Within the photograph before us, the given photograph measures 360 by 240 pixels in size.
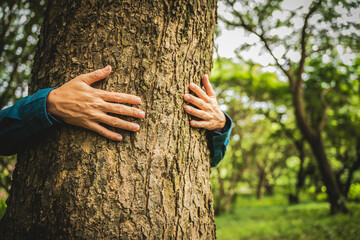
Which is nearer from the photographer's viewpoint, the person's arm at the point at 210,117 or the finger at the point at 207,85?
the person's arm at the point at 210,117

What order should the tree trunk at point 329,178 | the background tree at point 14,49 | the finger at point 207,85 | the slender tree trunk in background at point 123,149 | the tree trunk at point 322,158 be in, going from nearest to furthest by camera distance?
the slender tree trunk in background at point 123,149, the finger at point 207,85, the background tree at point 14,49, the tree trunk at point 322,158, the tree trunk at point 329,178

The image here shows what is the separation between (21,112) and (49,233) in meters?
0.66

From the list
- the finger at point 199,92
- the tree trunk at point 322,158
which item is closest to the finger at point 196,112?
the finger at point 199,92

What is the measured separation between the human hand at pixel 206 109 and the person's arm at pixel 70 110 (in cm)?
35

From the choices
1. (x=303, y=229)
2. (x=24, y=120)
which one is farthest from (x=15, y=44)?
(x=303, y=229)

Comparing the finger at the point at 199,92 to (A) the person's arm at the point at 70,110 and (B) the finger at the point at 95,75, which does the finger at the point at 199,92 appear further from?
(B) the finger at the point at 95,75

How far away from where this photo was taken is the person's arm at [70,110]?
1.12 m

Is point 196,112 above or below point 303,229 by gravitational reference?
above

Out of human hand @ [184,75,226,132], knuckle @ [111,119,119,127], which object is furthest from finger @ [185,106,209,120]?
knuckle @ [111,119,119,127]

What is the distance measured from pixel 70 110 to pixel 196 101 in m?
0.74

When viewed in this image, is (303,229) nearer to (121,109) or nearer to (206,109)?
(206,109)

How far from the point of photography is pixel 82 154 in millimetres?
1126

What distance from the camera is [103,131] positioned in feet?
3.71

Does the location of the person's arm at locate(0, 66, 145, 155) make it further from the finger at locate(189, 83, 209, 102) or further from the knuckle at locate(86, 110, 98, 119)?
the finger at locate(189, 83, 209, 102)
